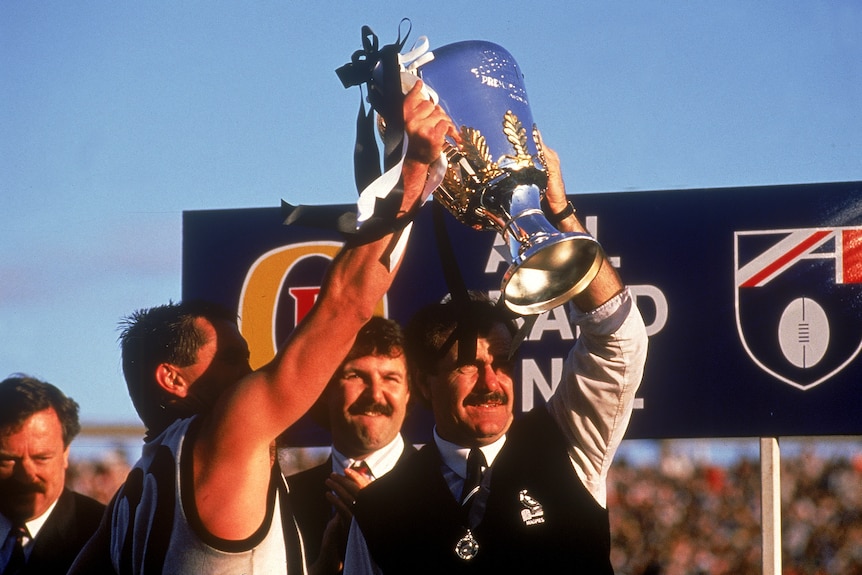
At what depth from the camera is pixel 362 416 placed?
3.98m

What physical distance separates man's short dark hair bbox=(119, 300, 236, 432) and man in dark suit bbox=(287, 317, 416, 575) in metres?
0.57

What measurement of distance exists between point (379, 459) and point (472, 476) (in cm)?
54

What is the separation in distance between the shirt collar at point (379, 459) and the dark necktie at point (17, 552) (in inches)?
50.6

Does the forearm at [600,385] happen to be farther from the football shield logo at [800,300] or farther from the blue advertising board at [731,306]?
the football shield logo at [800,300]

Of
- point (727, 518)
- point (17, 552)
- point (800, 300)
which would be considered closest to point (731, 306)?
point (800, 300)

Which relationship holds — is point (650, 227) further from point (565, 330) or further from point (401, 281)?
point (401, 281)

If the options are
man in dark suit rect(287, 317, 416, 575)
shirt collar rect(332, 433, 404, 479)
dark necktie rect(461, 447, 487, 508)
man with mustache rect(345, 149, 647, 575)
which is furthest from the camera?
shirt collar rect(332, 433, 404, 479)

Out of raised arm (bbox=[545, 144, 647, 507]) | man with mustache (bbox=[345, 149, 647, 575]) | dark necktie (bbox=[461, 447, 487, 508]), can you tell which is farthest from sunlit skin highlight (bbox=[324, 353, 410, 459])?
raised arm (bbox=[545, 144, 647, 507])

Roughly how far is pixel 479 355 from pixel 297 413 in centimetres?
80

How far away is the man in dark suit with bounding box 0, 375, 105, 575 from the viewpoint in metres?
4.73

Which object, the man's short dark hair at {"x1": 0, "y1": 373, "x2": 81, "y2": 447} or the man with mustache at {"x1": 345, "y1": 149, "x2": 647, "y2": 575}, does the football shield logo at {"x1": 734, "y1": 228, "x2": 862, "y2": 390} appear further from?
the man's short dark hair at {"x1": 0, "y1": 373, "x2": 81, "y2": 447}

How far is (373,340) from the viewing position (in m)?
3.94

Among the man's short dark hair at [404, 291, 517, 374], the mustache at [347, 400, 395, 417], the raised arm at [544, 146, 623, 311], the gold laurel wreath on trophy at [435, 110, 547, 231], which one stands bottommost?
the mustache at [347, 400, 395, 417]

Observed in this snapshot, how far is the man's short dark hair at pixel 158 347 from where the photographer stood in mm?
3334
